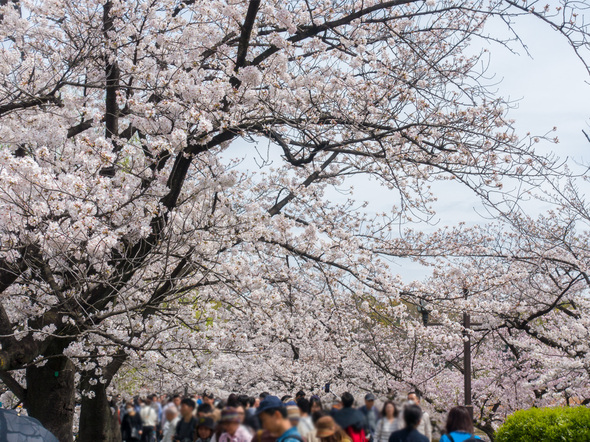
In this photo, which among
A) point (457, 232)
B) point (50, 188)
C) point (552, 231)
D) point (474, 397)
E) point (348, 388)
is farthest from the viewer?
point (348, 388)

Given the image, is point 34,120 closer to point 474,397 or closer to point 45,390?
point 45,390

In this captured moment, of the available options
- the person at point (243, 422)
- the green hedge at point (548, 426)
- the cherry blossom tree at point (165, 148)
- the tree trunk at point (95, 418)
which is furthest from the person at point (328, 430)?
the tree trunk at point (95, 418)

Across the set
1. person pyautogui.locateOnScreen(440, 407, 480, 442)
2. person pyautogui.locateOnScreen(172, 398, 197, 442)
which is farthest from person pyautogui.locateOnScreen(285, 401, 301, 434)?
person pyautogui.locateOnScreen(440, 407, 480, 442)

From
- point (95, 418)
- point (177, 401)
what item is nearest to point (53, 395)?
point (95, 418)

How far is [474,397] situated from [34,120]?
1461cm

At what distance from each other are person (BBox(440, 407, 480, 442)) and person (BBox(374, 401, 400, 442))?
31.5 inches

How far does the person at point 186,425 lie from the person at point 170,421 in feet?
0.06

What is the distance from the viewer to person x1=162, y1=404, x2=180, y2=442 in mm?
2133

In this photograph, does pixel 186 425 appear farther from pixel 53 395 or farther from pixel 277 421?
pixel 53 395

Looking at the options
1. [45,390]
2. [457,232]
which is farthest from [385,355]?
[45,390]

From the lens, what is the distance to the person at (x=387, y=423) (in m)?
2.15

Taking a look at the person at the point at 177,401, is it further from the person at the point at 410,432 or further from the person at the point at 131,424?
the person at the point at 410,432

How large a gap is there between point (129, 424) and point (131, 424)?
53mm

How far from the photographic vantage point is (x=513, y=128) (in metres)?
7.50
